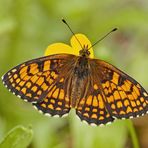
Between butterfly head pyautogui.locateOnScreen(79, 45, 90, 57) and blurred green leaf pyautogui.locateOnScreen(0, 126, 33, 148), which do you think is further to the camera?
butterfly head pyautogui.locateOnScreen(79, 45, 90, 57)

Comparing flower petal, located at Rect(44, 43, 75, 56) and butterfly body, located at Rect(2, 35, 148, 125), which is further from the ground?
flower petal, located at Rect(44, 43, 75, 56)

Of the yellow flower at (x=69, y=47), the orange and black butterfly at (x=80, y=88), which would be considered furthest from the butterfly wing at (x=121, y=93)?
the yellow flower at (x=69, y=47)

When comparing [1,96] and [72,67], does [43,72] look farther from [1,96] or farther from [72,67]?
[1,96]

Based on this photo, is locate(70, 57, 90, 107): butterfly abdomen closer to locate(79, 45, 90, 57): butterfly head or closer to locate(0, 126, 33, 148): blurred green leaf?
locate(79, 45, 90, 57): butterfly head

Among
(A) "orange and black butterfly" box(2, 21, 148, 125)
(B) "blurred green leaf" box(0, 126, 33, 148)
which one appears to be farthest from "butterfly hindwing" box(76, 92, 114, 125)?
(B) "blurred green leaf" box(0, 126, 33, 148)

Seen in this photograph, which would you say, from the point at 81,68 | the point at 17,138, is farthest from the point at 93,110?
the point at 17,138

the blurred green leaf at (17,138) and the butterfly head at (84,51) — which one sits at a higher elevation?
the butterfly head at (84,51)

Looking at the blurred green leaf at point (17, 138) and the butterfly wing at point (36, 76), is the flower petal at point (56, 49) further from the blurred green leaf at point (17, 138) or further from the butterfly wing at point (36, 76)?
the blurred green leaf at point (17, 138)

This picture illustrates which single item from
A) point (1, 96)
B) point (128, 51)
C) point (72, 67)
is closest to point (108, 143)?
point (72, 67)

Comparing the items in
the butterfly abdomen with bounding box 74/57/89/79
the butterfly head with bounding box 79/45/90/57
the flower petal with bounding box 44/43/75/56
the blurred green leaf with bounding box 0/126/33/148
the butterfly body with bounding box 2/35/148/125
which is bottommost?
the blurred green leaf with bounding box 0/126/33/148
